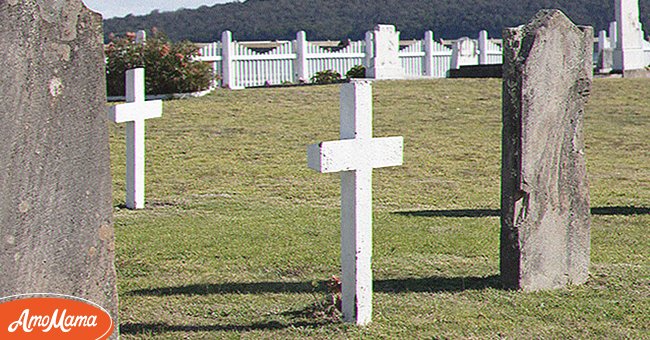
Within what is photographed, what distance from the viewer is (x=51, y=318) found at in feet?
14.5

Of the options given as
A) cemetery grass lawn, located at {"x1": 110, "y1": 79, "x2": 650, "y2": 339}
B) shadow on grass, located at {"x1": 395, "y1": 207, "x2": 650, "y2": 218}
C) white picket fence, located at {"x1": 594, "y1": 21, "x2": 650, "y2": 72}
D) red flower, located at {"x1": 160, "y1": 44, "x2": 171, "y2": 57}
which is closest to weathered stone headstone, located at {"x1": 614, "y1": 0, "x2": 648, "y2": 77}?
white picket fence, located at {"x1": 594, "y1": 21, "x2": 650, "y2": 72}

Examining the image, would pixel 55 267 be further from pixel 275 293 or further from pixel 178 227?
pixel 178 227

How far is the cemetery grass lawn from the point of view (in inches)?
243

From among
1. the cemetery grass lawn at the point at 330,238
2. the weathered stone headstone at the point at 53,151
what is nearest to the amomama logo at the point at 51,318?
the weathered stone headstone at the point at 53,151

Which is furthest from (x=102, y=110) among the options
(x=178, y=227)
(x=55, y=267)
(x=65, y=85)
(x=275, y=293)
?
(x=178, y=227)

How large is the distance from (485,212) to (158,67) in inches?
476

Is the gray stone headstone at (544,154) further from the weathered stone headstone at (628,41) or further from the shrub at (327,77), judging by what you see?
the weathered stone headstone at (628,41)

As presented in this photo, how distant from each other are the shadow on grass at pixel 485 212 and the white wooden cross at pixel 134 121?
2471 mm

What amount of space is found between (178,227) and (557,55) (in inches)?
157

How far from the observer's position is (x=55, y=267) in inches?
179

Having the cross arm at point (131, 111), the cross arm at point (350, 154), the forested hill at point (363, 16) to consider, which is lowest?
the cross arm at point (350, 154)

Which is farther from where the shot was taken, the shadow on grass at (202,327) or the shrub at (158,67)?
→ the shrub at (158,67)

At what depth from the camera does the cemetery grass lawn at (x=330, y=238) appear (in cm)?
618

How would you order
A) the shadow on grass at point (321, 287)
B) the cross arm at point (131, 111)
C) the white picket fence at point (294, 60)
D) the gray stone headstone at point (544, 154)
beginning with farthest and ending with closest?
the white picket fence at point (294, 60) → the cross arm at point (131, 111) → the shadow on grass at point (321, 287) → the gray stone headstone at point (544, 154)
